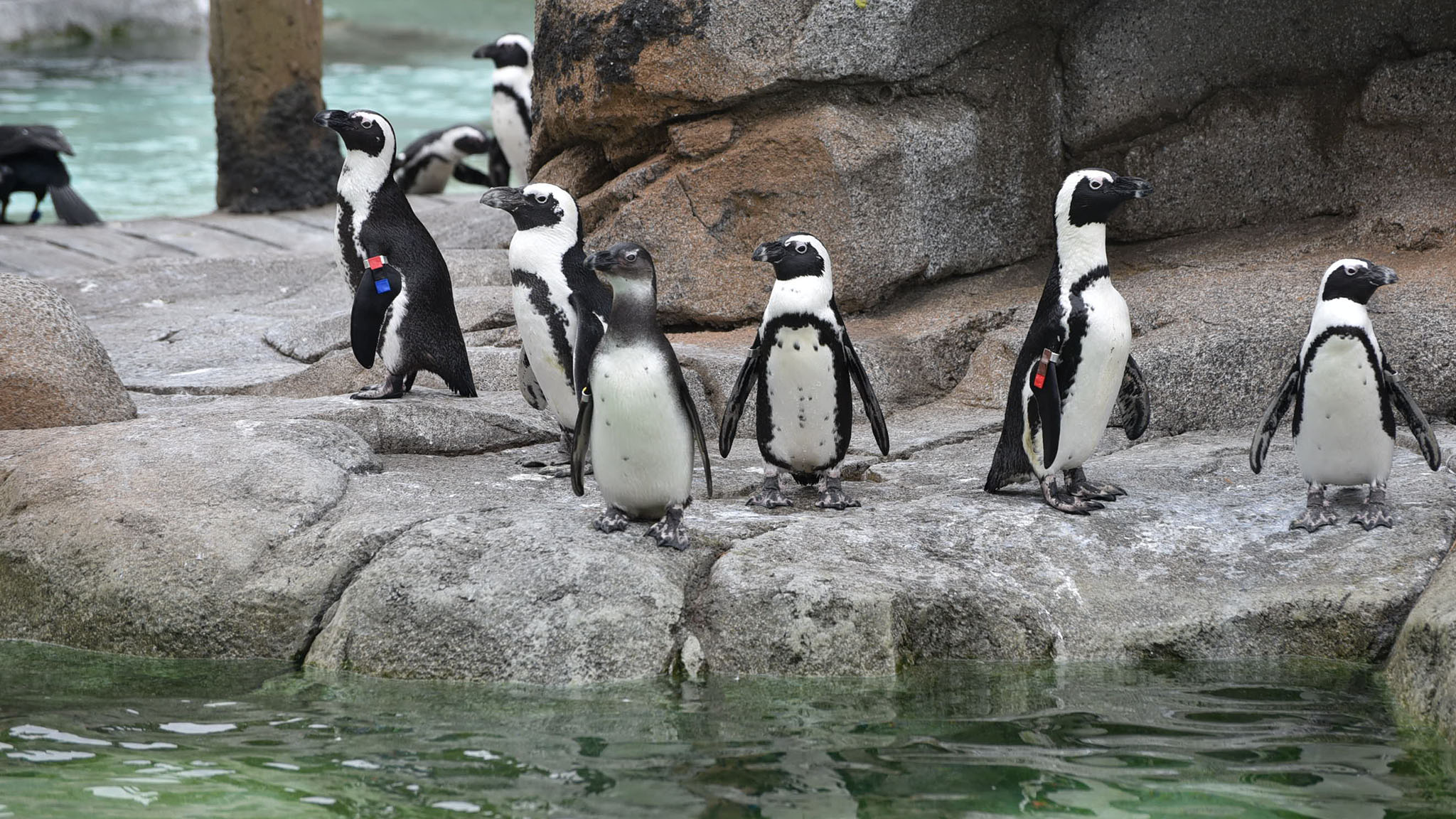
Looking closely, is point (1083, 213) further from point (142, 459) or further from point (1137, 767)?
point (142, 459)

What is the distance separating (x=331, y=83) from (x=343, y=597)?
22539 millimetres

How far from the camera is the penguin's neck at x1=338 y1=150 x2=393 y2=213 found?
5746mm

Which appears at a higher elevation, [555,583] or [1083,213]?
[1083,213]

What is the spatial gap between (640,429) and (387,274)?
188 centimetres

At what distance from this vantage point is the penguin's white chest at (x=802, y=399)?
4.54m

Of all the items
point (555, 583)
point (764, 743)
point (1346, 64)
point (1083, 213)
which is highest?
point (1346, 64)

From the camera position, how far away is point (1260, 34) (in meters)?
6.62

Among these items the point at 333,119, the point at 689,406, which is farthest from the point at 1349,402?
the point at 333,119

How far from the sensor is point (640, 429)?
4.13 metres

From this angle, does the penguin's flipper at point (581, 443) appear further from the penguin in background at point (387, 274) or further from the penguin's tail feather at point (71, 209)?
the penguin's tail feather at point (71, 209)

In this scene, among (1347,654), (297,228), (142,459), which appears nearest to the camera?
(1347,654)

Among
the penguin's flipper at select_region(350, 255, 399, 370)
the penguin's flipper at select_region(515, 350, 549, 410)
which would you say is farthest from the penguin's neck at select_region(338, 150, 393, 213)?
the penguin's flipper at select_region(515, 350, 549, 410)

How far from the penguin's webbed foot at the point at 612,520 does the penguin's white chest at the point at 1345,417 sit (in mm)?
1981

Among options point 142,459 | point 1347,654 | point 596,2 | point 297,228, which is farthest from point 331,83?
point 1347,654
